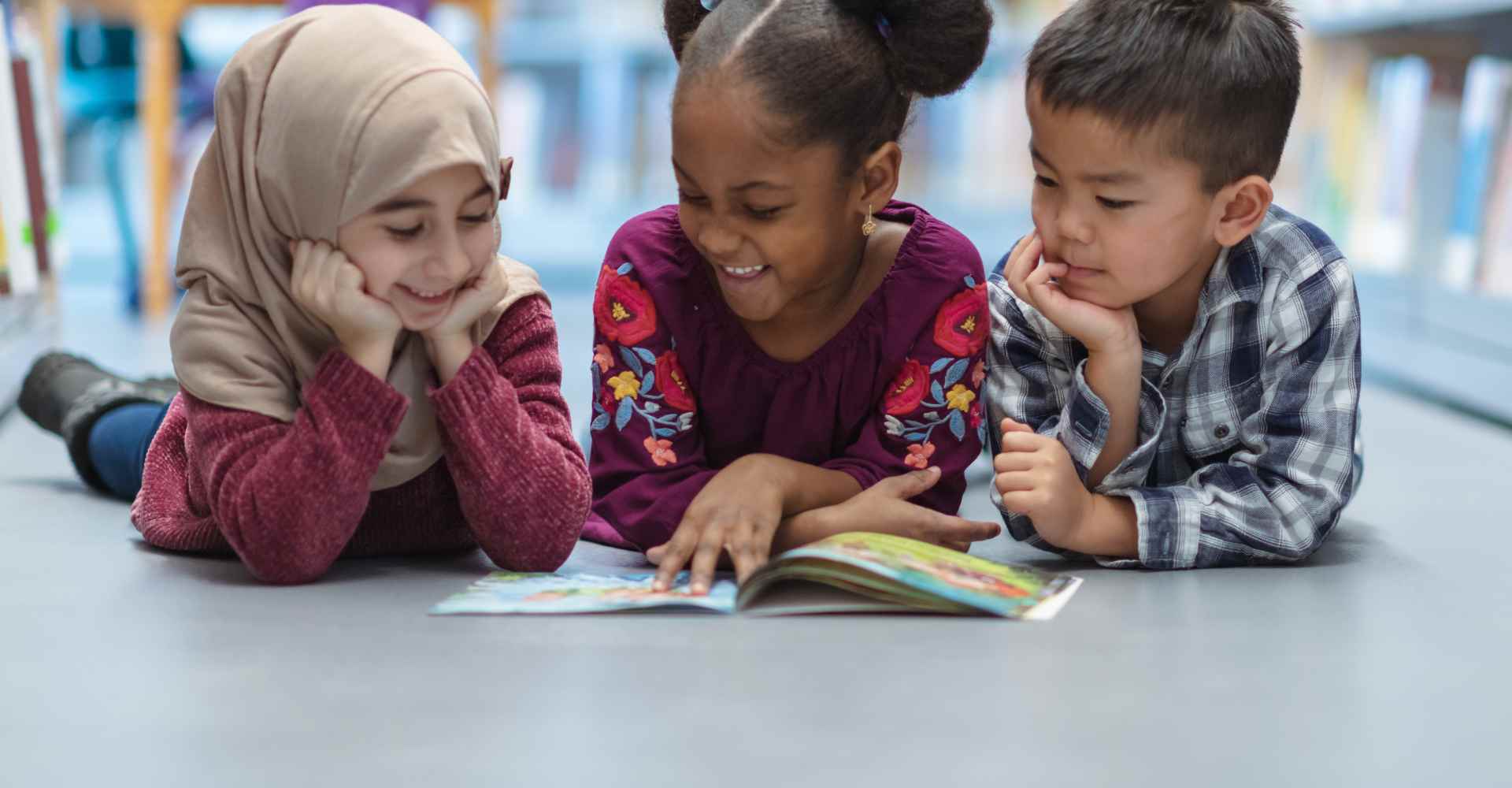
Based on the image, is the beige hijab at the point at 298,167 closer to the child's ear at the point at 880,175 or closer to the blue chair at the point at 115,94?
the child's ear at the point at 880,175

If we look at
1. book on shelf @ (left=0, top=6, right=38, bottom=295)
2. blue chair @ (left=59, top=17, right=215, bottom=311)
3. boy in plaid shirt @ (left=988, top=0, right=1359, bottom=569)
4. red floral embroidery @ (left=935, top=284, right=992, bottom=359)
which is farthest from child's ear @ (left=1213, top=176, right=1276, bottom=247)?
blue chair @ (left=59, top=17, right=215, bottom=311)

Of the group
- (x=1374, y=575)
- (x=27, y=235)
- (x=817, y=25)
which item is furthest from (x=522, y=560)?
(x=27, y=235)

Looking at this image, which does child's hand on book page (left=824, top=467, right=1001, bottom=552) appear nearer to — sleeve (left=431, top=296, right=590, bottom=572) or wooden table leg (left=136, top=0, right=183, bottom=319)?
sleeve (left=431, top=296, right=590, bottom=572)

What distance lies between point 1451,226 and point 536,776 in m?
2.87

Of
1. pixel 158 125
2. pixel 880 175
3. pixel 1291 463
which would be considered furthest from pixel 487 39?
pixel 1291 463

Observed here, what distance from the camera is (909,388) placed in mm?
1374

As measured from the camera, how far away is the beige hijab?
1109 millimetres

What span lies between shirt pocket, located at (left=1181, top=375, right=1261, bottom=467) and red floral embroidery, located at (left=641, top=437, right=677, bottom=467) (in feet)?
1.59

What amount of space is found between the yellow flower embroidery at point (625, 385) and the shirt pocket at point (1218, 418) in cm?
52

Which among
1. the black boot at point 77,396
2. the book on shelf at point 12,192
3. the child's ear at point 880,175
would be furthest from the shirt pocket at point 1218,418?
the book on shelf at point 12,192

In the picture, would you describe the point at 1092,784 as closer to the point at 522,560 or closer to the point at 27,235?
the point at 522,560

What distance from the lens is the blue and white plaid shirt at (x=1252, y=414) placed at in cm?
133

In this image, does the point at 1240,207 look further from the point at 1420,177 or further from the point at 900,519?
the point at 1420,177

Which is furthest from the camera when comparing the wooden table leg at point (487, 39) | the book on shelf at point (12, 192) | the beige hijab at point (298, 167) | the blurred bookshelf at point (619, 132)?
the blurred bookshelf at point (619, 132)
